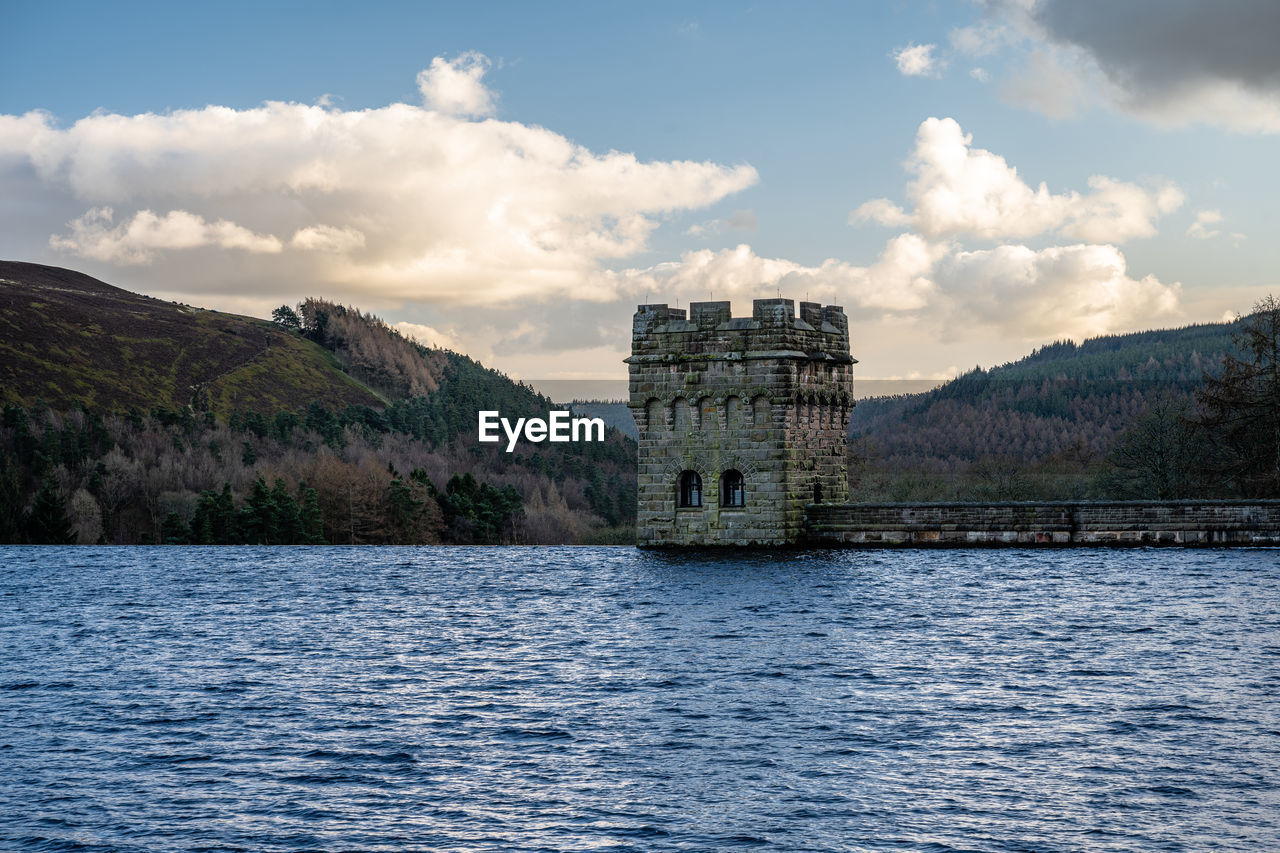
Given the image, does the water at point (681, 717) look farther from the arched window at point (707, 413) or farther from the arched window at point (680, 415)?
the arched window at point (680, 415)

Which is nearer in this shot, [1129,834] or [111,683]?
[1129,834]

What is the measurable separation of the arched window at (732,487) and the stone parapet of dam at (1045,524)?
279 cm

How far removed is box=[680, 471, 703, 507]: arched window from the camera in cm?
5231

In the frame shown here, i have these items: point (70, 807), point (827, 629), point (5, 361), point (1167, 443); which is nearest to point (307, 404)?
point (5, 361)

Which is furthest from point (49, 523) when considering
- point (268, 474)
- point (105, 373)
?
point (105, 373)

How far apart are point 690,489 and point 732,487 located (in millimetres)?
1782

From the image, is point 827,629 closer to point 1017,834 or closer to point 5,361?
point 1017,834

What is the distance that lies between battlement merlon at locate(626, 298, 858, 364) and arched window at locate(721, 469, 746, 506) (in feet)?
15.6

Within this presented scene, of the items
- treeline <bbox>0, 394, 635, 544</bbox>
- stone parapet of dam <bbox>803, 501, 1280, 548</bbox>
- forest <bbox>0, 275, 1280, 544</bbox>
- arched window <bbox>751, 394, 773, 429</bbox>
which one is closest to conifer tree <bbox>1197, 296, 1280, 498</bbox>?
forest <bbox>0, 275, 1280, 544</bbox>

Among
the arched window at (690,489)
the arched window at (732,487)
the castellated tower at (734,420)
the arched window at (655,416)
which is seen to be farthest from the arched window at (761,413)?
the arched window at (655,416)

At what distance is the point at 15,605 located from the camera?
163 feet

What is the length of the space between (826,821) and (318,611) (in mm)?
30406

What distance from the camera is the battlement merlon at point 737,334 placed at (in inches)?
2007

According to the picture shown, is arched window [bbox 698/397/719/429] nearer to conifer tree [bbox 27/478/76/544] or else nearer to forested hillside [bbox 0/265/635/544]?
forested hillside [bbox 0/265/635/544]
